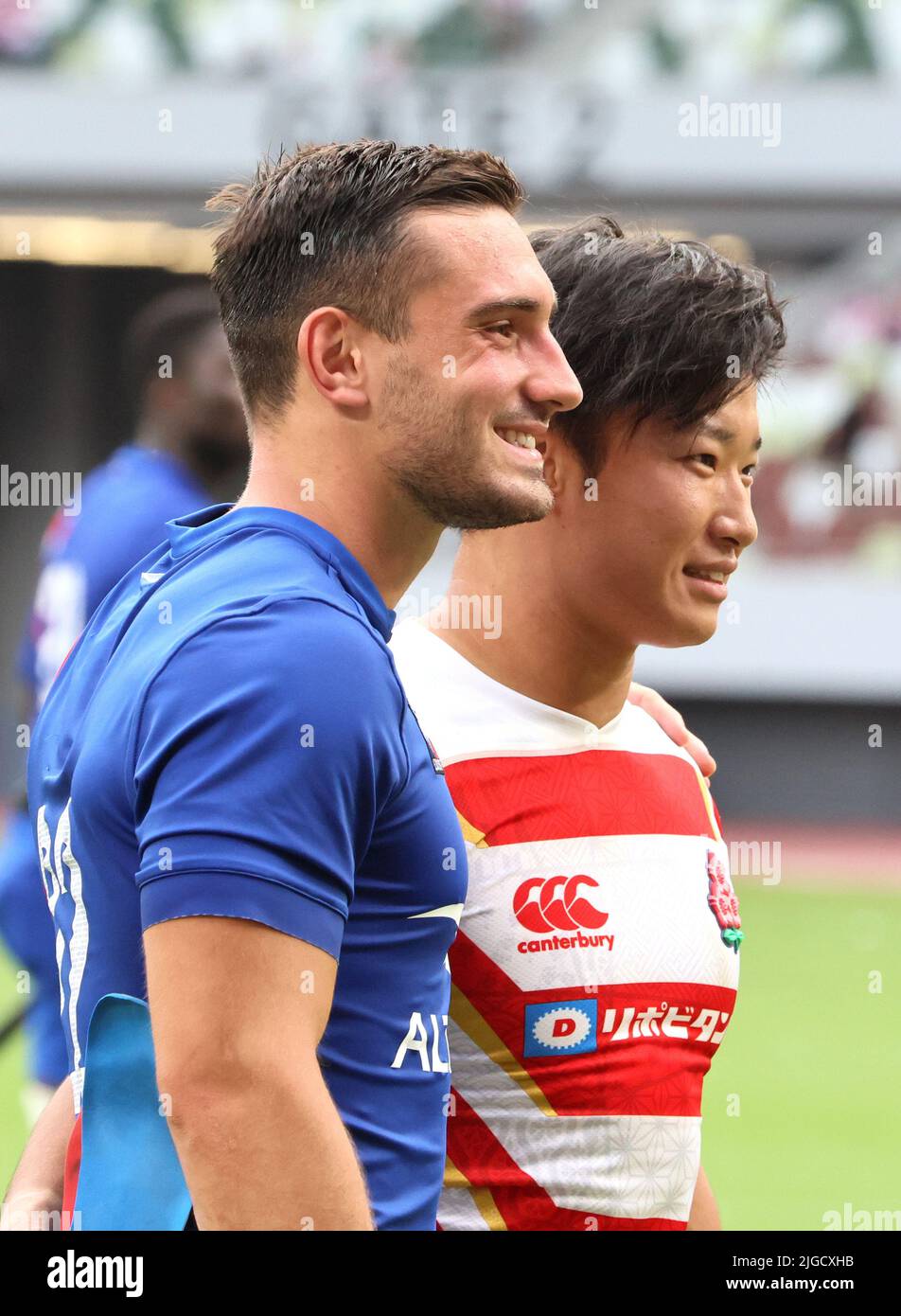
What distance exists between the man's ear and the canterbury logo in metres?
0.68

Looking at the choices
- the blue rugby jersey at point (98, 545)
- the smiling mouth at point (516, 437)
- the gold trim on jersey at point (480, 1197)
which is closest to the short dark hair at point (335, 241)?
the smiling mouth at point (516, 437)

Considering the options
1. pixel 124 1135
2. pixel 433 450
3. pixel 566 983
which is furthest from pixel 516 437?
pixel 124 1135

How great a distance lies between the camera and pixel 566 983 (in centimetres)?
212

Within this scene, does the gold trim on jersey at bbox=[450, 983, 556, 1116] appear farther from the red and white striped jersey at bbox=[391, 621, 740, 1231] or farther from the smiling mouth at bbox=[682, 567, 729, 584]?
the smiling mouth at bbox=[682, 567, 729, 584]

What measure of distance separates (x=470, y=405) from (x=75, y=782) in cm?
55

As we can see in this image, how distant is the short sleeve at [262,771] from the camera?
150cm

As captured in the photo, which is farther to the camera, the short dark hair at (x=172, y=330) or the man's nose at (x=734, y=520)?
the short dark hair at (x=172, y=330)

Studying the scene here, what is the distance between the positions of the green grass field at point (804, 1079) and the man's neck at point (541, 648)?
1.74m

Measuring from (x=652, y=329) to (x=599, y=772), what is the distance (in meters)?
0.59

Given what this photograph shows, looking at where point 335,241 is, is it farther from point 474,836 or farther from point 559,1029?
point 559,1029

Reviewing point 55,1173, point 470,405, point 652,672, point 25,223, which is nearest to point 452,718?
point 470,405

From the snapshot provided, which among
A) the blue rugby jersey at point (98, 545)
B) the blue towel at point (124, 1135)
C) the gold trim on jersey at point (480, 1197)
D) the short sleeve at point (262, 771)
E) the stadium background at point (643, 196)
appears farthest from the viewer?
the stadium background at point (643, 196)

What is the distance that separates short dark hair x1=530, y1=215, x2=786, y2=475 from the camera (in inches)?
88.0

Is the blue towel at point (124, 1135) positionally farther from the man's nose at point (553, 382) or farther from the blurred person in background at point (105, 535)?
the blurred person in background at point (105, 535)
